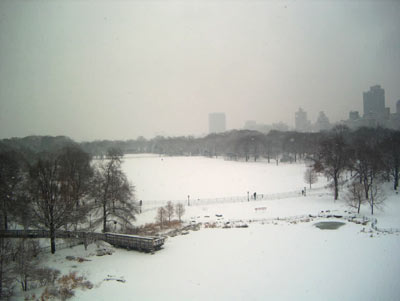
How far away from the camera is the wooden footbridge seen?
59.4 feet

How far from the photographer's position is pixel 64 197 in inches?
816

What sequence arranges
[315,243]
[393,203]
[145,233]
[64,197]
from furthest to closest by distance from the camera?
[393,203], [145,233], [64,197], [315,243]

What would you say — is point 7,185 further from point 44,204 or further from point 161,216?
point 161,216

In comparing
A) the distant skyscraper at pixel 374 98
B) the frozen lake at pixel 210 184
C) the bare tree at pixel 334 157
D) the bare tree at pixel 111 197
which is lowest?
the frozen lake at pixel 210 184

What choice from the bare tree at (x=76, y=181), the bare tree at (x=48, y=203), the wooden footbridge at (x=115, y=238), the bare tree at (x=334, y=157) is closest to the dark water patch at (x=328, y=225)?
the bare tree at (x=334, y=157)

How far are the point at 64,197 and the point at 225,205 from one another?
20127 mm

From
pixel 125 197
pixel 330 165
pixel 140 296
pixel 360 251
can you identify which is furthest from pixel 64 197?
pixel 330 165

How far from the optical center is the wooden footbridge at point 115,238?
59.4 ft

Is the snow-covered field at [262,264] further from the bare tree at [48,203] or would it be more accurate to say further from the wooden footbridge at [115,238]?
the bare tree at [48,203]

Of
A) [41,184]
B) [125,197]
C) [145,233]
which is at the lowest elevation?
[145,233]

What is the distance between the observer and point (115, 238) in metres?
19.8

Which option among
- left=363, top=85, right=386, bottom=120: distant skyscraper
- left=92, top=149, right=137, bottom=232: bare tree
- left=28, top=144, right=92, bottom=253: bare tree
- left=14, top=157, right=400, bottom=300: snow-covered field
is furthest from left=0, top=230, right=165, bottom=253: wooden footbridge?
left=363, top=85, right=386, bottom=120: distant skyscraper

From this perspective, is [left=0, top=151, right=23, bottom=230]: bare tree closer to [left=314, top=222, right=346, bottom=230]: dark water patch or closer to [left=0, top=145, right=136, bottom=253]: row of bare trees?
[left=0, top=145, right=136, bottom=253]: row of bare trees

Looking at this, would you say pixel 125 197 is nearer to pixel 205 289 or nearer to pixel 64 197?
pixel 64 197
